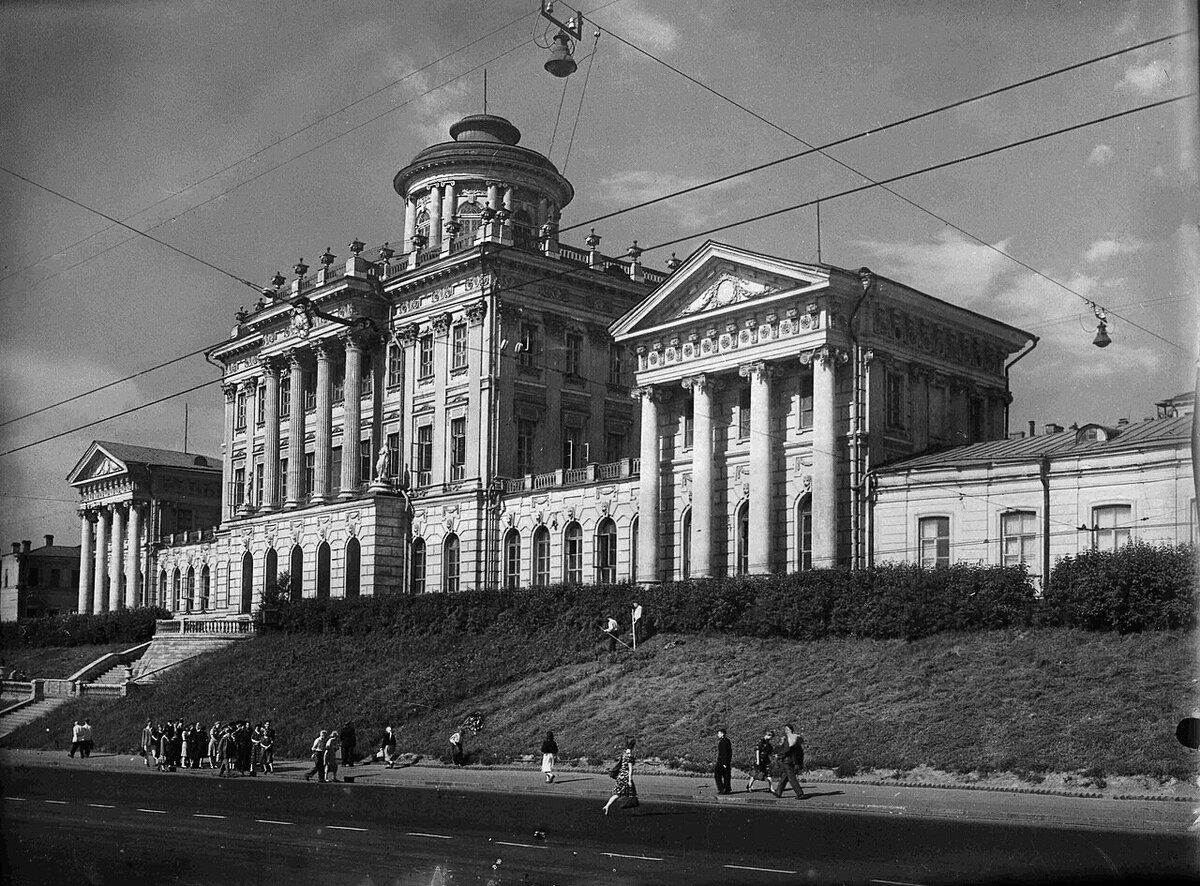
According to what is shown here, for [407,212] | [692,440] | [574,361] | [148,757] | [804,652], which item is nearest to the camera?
[804,652]

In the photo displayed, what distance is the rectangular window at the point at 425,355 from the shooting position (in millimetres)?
65250

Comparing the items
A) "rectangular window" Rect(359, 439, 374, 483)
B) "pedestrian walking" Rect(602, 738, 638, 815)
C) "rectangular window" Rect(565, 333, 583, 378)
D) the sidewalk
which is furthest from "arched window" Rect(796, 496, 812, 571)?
"rectangular window" Rect(359, 439, 374, 483)

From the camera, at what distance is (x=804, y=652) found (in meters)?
40.8

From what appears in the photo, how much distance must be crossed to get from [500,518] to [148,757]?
20105 mm

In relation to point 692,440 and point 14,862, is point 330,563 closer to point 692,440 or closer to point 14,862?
point 692,440

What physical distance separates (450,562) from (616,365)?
12.3 m

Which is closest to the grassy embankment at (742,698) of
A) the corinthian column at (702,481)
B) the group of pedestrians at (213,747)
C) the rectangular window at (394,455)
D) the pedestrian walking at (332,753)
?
the group of pedestrians at (213,747)

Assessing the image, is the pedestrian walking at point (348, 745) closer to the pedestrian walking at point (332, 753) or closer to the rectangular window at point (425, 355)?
the pedestrian walking at point (332, 753)

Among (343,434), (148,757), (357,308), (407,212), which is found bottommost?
(148,757)

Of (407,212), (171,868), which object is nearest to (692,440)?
(407,212)

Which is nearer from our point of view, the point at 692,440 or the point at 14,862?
the point at 14,862

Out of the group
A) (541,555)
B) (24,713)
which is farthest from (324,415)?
(24,713)

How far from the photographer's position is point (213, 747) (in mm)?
43844

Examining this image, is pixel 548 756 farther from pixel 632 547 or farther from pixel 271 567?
pixel 271 567
